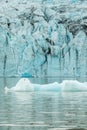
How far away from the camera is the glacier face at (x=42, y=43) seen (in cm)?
4547

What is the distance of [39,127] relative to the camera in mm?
8125

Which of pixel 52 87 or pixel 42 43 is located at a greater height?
pixel 52 87

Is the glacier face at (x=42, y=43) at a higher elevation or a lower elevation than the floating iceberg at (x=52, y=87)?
lower

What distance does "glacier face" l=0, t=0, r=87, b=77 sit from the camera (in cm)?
4547

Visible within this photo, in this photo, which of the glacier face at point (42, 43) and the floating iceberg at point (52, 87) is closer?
the floating iceberg at point (52, 87)

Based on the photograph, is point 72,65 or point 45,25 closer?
point 72,65

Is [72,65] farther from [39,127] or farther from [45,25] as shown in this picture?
[39,127]

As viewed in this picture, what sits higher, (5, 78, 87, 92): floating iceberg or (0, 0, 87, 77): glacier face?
(5, 78, 87, 92): floating iceberg

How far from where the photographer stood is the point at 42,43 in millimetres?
47281

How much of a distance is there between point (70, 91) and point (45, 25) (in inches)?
1160

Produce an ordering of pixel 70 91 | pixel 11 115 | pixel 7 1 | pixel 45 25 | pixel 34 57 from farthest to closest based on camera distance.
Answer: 1. pixel 7 1
2. pixel 45 25
3. pixel 34 57
4. pixel 70 91
5. pixel 11 115

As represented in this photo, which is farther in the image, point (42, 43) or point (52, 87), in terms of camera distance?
point (42, 43)

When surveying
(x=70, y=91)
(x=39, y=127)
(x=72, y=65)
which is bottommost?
(x=72, y=65)

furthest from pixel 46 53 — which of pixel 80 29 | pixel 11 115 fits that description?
pixel 11 115
